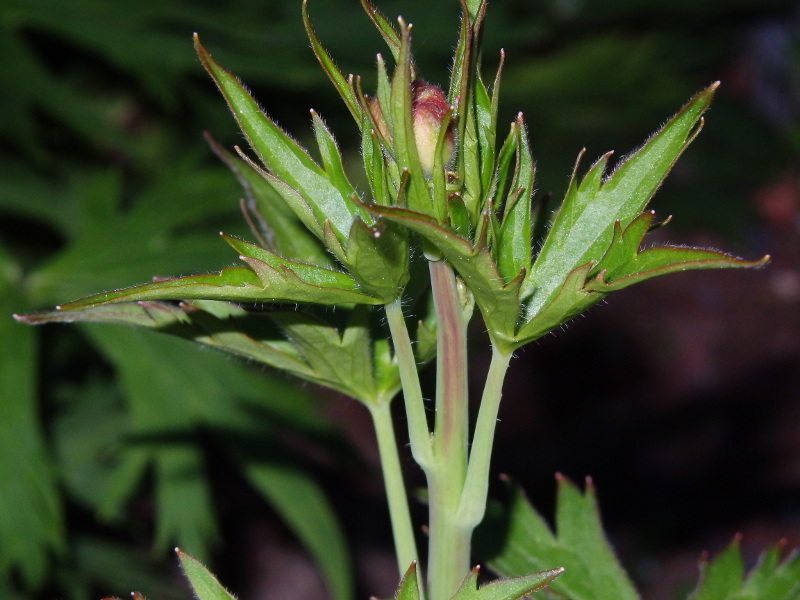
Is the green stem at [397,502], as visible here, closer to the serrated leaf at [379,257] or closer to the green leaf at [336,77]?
the serrated leaf at [379,257]

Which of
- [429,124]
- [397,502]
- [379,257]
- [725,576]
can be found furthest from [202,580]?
[725,576]

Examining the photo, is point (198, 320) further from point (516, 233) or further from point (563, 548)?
point (563, 548)

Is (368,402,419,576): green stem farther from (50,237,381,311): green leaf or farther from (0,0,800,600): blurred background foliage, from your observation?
(0,0,800,600): blurred background foliage

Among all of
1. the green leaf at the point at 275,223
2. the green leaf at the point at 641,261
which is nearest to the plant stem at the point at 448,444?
the green leaf at the point at 641,261

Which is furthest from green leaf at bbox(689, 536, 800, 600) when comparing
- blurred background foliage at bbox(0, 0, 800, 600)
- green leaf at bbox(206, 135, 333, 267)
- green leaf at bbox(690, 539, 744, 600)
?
blurred background foliage at bbox(0, 0, 800, 600)

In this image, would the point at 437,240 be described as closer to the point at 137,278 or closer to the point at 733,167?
the point at 137,278

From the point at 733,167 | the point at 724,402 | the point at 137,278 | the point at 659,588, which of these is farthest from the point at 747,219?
the point at 137,278
